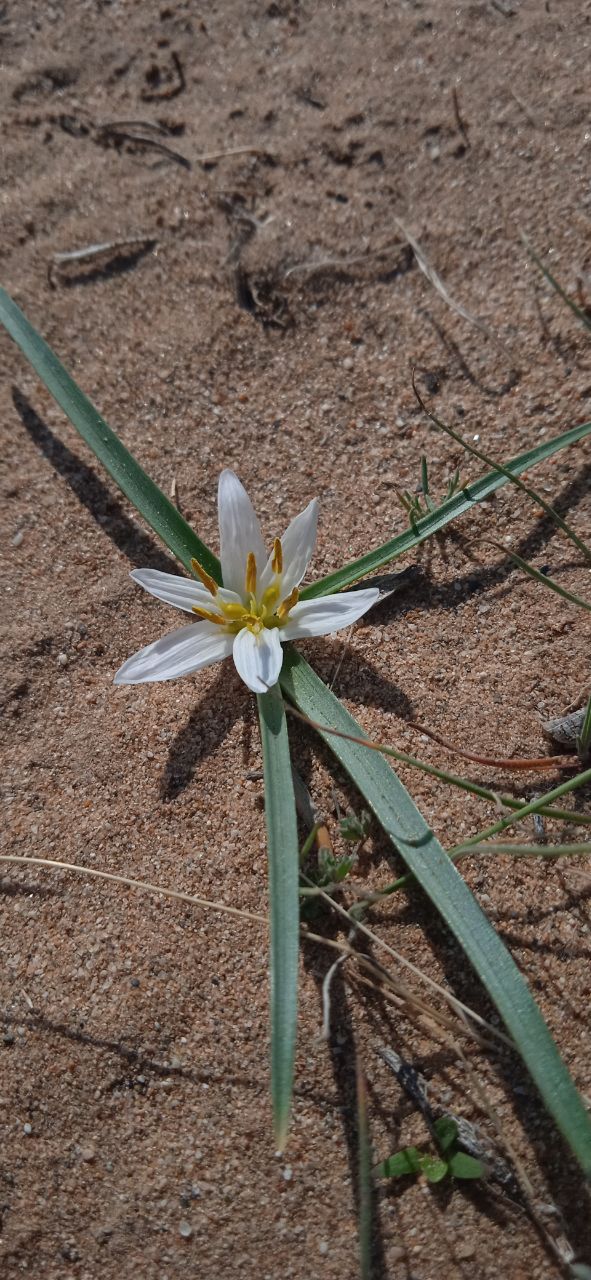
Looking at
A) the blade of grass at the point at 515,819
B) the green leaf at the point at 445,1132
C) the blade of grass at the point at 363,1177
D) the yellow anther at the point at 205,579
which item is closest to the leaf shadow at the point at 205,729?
the yellow anther at the point at 205,579

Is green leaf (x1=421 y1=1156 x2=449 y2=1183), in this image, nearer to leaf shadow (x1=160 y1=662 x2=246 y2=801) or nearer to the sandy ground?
the sandy ground

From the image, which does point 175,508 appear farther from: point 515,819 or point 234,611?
point 515,819

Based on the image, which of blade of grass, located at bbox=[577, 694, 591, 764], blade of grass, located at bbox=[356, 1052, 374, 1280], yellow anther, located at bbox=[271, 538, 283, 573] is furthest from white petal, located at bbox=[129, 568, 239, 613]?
blade of grass, located at bbox=[356, 1052, 374, 1280]

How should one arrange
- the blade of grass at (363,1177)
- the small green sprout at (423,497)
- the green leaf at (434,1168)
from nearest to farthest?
the blade of grass at (363,1177) → the green leaf at (434,1168) → the small green sprout at (423,497)

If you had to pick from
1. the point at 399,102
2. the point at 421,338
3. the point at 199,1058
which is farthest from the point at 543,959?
the point at 399,102

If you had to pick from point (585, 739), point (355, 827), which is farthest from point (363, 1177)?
point (585, 739)

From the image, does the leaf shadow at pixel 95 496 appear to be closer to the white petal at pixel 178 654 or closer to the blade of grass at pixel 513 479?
the white petal at pixel 178 654
